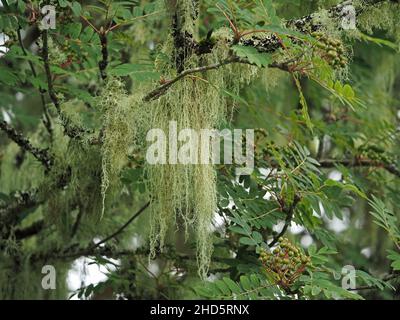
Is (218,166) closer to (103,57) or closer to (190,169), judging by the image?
(190,169)

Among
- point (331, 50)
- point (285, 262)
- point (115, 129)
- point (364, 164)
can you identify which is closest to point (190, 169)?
point (115, 129)

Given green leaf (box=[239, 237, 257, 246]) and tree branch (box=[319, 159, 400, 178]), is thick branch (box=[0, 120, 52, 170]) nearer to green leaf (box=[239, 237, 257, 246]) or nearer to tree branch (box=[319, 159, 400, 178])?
green leaf (box=[239, 237, 257, 246])

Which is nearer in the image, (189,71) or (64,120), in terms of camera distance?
(189,71)

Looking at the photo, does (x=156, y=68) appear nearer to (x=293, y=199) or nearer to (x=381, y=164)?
(x=293, y=199)

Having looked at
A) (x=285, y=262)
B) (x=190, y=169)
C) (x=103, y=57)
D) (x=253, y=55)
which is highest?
(x=103, y=57)

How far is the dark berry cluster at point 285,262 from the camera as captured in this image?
7.06 feet

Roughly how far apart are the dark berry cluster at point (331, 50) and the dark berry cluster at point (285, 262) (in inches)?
21.2

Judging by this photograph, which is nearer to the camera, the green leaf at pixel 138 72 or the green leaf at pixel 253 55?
the green leaf at pixel 253 55

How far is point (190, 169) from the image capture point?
221 cm

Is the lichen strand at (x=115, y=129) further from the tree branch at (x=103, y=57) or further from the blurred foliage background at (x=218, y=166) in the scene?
the tree branch at (x=103, y=57)

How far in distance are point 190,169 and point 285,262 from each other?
39cm

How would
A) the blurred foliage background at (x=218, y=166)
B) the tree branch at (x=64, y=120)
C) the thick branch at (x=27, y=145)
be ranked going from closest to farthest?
the blurred foliage background at (x=218, y=166) < the tree branch at (x=64, y=120) < the thick branch at (x=27, y=145)

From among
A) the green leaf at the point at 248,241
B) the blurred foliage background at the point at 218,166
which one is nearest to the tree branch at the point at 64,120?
the blurred foliage background at the point at 218,166

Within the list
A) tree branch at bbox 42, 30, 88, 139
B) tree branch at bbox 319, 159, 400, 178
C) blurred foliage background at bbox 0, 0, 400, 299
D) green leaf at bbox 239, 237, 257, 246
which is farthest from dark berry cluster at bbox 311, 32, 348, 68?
tree branch at bbox 319, 159, 400, 178
